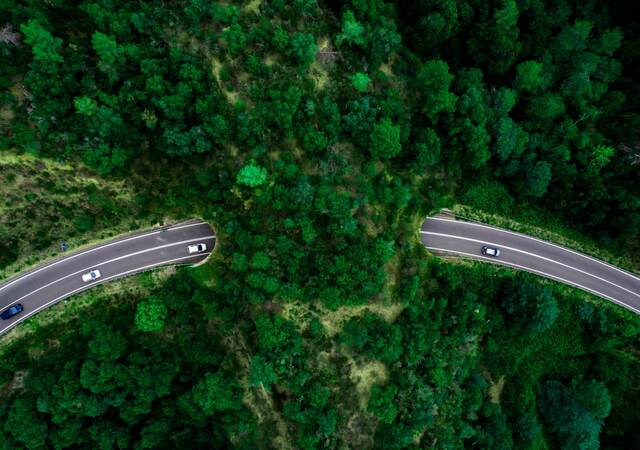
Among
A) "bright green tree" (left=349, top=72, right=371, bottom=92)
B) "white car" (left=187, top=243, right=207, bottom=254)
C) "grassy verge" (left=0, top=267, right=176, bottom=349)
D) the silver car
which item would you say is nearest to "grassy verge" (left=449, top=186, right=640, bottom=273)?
the silver car

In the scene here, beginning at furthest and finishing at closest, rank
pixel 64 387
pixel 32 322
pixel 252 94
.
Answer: pixel 32 322 < pixel 64 387 < pixel 252 94

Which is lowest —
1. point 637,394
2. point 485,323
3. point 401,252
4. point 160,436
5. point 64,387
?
point 160,436

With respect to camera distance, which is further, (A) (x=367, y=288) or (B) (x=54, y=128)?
(A) (x=367, y=288)

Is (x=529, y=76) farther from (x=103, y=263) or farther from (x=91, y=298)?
(x=91, y=298)

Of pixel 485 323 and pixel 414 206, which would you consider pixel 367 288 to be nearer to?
pixel 414 206

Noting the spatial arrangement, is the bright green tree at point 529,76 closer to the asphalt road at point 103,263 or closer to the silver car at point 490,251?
the silver car at point 490,251

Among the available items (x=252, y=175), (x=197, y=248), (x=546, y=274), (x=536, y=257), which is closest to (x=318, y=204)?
(x=252, y=175)

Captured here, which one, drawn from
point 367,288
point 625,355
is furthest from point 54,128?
point 625,355
